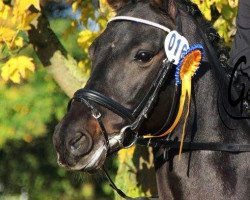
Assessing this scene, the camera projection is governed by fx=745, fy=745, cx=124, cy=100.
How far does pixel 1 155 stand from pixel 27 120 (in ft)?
4.05

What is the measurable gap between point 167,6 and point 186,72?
14.7 inches

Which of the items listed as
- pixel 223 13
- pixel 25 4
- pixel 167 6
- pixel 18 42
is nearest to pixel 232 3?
pixel 223 13

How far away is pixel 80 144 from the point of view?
353cm

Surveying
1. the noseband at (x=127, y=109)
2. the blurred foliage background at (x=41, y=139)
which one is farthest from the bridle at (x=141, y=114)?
the blurred foliage background at (x=41, y=139)

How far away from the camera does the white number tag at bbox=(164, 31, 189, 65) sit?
146 inches

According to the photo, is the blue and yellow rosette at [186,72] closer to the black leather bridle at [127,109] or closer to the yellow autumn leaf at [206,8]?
the black leather bridle at [127,109]

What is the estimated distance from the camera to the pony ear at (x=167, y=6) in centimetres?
385

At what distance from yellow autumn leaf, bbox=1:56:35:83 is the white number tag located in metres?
2.25

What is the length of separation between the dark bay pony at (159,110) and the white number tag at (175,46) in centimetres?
6

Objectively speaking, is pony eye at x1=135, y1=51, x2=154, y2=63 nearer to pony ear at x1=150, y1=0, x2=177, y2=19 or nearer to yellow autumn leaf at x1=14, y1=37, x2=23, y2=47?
pony ear at x1=150, y1=0, x2=177, y2=19

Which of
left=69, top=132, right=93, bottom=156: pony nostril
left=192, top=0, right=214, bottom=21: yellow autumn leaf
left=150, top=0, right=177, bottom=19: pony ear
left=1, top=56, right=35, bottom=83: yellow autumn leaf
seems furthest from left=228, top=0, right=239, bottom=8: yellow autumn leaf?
left=69, top=132, right=93, bottom=156: pony nostril

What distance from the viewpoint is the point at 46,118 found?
30.3 ft

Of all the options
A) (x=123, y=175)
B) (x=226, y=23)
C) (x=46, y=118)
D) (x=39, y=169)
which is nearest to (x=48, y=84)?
(x=46, y=118)

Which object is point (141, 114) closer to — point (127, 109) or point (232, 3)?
point (127, 109)
